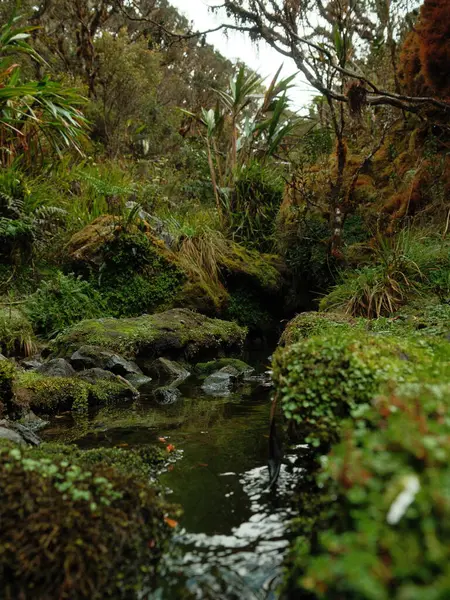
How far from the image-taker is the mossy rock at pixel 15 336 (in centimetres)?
665

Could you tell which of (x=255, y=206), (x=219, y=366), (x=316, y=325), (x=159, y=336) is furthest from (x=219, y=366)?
(x=255, y=206)

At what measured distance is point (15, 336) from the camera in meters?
6.76

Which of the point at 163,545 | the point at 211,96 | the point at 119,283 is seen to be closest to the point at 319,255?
the point at 119,283

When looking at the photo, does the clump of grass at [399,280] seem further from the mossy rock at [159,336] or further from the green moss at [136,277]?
the green moss at [136,277]

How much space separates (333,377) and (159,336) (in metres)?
4.87

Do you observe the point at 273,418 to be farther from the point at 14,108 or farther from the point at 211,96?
the point at 211,96

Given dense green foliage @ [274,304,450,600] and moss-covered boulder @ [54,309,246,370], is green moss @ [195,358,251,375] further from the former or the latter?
dense green foliage @ [274,304,450,600]

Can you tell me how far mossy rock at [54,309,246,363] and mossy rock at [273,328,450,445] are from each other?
4235mm

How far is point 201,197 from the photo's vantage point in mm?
13391

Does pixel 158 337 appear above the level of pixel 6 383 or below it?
below

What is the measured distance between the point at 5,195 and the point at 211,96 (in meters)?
14.9

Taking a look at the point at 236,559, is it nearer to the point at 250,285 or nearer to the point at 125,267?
the point at 125,267

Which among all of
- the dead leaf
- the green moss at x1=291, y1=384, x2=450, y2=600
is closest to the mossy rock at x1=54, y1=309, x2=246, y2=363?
the dead leaf

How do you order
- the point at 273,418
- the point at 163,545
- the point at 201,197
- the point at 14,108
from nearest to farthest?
the point at 163,545, the point at 273,418, the point at 14,108, the point at 201,197
